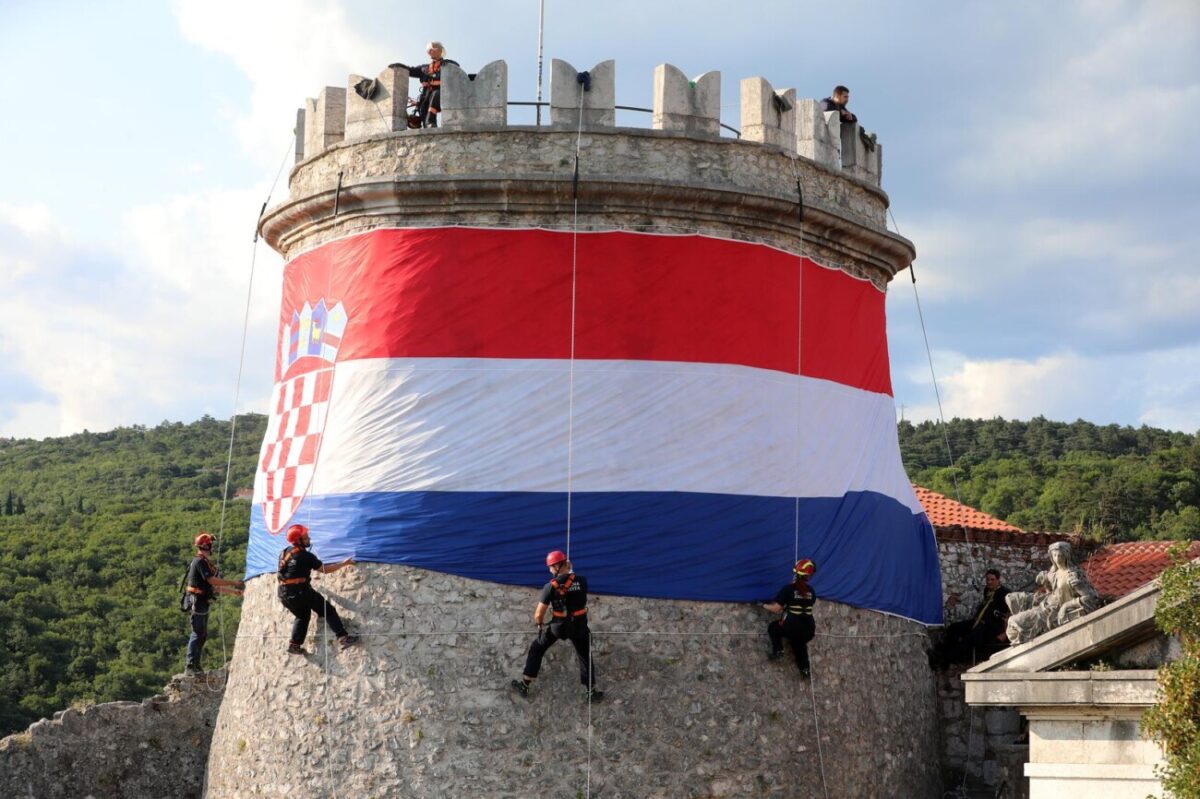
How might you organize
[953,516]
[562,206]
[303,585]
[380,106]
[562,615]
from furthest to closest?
[953,516]
[380,106]
[562,206]
[303,585]
[562,615]

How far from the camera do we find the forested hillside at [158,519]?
30344mm

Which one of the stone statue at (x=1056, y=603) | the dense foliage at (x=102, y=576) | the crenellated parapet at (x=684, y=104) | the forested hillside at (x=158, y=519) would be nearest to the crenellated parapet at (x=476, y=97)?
the crenellated parapet at (x=684, y=104)

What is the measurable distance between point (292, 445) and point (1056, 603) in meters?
8.20

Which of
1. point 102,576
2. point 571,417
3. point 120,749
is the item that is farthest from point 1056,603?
point 102,576

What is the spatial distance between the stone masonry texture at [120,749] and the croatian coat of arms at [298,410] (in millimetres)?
2733

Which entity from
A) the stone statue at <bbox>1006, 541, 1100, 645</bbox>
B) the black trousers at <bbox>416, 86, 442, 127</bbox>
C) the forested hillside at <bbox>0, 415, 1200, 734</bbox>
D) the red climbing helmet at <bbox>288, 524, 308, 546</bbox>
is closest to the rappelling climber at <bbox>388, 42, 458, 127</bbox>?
the black trousers at <bbox>416, 86, 442, 127</bbox>

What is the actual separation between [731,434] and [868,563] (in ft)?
Result: 8.04

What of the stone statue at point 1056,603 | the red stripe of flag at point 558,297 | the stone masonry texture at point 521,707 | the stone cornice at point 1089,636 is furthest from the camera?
the red stripe of flag at point 558,297

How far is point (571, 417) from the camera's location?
1633 cm

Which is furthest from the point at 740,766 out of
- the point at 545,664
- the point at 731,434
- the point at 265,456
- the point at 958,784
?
the point at 265,456

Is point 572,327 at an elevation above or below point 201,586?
above

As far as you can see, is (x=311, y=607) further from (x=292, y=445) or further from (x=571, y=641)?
(x=571, y=641)

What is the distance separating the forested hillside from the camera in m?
30.3

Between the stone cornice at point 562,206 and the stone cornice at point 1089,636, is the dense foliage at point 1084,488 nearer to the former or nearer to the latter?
the stone cornice at point 562,206
